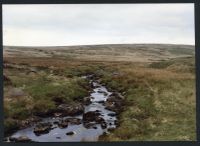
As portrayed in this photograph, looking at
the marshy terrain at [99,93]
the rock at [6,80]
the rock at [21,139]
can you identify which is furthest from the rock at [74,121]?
the rock at [6,80]

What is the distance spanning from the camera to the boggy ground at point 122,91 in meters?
23.2

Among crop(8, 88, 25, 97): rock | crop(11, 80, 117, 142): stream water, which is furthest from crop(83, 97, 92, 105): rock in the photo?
crop(8, 88, 25, 97): rock

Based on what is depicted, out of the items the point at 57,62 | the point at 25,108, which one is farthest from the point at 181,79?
the point at 25,108

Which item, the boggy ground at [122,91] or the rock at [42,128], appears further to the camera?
the boggy ground at [122,91]

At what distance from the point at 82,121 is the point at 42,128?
1847 millimetres

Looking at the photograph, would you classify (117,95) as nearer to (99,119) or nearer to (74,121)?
(99,119)

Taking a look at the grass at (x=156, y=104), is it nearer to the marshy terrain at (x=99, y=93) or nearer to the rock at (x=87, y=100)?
the marshy terrain at (x=99, y=93)

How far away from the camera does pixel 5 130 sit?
903 inches

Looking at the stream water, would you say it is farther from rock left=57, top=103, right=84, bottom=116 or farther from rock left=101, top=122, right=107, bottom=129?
rock left=57, top=103, right=84, bottom=116

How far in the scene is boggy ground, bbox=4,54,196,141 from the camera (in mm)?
23188

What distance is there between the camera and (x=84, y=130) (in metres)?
23.3

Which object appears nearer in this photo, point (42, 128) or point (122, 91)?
point (42, 128)

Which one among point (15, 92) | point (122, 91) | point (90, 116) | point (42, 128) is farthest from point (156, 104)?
point (15, 92)

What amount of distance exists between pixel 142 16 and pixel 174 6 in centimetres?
154
